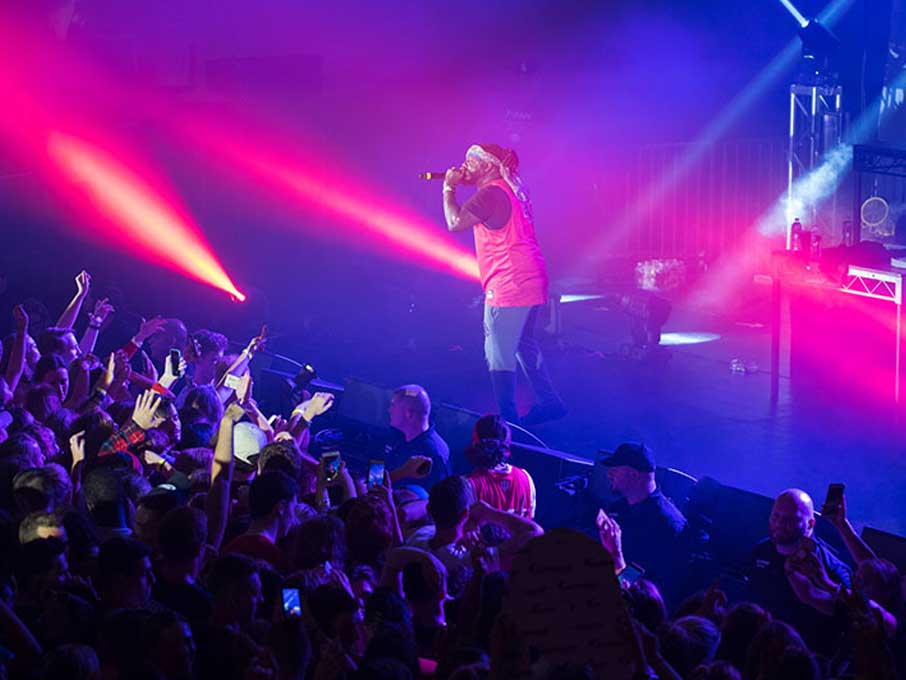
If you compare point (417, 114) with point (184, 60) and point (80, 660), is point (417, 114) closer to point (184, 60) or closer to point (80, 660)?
point (184, 60)

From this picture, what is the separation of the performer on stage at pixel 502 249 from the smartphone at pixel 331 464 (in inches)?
138

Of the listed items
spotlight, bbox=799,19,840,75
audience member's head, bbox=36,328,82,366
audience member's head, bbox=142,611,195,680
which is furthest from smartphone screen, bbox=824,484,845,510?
spotlight, bbox=799,19,840,75

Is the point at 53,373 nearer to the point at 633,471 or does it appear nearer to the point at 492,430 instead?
the point at 492,430

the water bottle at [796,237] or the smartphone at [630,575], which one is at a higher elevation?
the water bottle at [796,237]

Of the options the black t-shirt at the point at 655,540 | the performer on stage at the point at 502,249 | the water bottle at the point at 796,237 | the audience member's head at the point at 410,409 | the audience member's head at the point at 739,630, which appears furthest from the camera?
the water bottle at the point at 796,237

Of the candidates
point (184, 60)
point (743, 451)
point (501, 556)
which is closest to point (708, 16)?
point (184, 60)

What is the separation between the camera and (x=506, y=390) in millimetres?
8461

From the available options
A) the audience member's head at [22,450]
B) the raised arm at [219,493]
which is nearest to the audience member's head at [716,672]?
the raised arm at [219,493]

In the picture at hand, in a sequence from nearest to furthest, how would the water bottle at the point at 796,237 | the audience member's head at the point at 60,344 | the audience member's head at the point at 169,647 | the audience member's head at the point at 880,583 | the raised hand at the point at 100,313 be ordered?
the audience member's head at the point at 169,647 < the audience member's head at the point at 880,583 < the audience member's head at the point at 60,344 < the raised hand at the point at 100,313 < the water bottle at the point at 796,237

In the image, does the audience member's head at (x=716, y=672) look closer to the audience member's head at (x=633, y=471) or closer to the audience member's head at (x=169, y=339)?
the audience member's head at (x=633, y=471)

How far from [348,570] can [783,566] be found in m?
1.87

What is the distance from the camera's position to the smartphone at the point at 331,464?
15.9 feet

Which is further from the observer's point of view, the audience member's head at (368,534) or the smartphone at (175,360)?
the smartphone at (175,360)

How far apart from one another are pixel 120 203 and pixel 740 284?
354 inches
